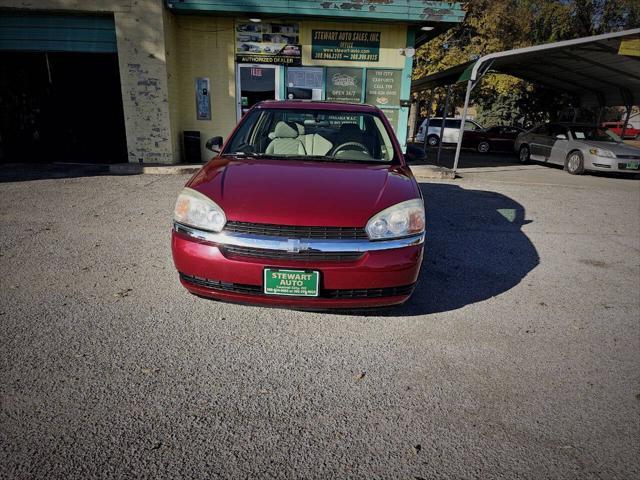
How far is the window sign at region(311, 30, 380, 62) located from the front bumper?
29.6ft

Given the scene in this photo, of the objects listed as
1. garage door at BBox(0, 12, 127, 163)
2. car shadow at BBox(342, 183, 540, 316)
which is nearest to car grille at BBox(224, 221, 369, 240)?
car shadow at BBox(342, 183, 540, 316)

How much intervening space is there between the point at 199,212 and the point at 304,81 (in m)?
8.75

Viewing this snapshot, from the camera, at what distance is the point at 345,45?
10258 mm

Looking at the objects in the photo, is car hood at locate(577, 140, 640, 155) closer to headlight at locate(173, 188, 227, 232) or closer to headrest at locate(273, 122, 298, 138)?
headrest at locate(273, 122, 298, 138)

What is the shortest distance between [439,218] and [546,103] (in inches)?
872

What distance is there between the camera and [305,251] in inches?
95.9

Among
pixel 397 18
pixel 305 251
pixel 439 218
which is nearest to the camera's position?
pixel 305 251

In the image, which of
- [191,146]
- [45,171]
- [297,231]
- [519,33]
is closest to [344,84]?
[191,146]

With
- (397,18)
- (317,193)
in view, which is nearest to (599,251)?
(317,193)

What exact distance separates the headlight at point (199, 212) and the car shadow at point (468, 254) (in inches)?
43.9

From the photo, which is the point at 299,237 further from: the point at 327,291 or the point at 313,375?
the point at 313,375

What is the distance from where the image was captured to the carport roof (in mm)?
9500

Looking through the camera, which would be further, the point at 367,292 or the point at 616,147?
the point at 616,147

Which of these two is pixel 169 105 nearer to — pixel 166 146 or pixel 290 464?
pixel 166 146
